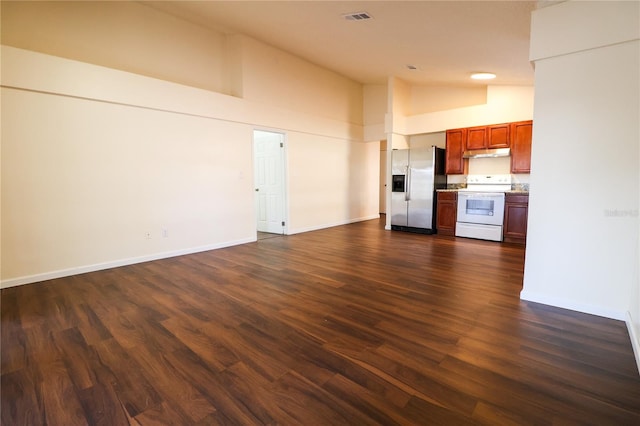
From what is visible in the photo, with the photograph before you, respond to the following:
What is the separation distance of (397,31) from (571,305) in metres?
3.77

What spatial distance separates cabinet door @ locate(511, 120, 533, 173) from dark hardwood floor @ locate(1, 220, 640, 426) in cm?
287

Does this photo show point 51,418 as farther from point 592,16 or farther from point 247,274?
point 592,16

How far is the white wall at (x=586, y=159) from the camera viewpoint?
239 centimetres

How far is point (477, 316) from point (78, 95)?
16.0ft

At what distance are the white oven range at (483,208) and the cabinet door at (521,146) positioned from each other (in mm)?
336

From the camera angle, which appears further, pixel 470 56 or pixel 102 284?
pixel 470 56

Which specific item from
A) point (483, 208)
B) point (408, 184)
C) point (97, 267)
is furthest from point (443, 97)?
point (97, 267)

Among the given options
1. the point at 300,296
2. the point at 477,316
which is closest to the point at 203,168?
the point at 300,296

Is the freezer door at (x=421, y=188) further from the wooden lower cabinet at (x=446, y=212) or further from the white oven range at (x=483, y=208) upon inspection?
the white oven range at (x=483, y=208)

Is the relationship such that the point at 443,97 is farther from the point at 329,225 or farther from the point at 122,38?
the point at 122,38

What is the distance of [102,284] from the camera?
3387mm

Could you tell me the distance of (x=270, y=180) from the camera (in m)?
6.44

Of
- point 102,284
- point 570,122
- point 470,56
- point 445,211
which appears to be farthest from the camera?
point 445,211

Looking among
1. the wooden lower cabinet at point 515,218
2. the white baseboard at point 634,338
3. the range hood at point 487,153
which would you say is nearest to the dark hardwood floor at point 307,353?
the white baseboard at point 634,338
